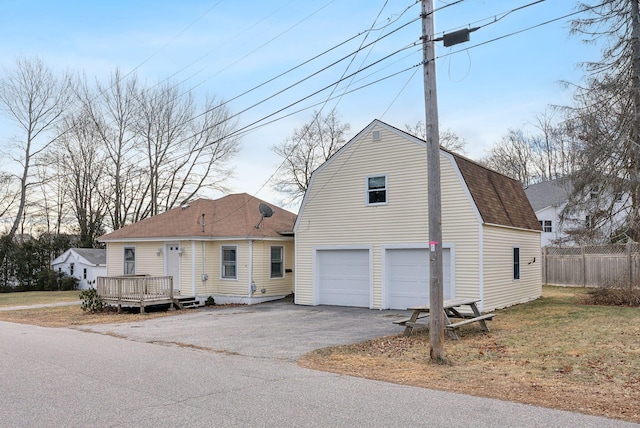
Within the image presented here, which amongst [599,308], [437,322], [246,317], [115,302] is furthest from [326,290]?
[437,322]

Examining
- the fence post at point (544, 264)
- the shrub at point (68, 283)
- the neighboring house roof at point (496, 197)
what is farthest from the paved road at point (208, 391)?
the shrub at point (68, 283)

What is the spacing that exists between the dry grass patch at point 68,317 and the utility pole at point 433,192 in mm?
10677

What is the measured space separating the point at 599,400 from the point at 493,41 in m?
7.24

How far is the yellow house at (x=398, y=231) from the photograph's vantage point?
52.7ft

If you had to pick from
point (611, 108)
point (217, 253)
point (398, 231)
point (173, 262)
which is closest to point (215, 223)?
point (217, 253)

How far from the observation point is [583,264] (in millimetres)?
25031

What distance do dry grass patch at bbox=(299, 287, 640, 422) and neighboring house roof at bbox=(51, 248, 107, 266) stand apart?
2736cm

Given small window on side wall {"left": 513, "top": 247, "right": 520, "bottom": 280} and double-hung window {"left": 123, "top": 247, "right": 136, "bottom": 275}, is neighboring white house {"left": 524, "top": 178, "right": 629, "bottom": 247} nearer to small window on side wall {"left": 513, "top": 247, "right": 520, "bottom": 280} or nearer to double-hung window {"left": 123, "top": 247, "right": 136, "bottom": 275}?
small window on side wall {"left": 513, "top": 247, "right": 520, "bottom": 280}

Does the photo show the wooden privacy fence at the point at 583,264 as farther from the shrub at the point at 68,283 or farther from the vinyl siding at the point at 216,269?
the shrub at the point at 68,283

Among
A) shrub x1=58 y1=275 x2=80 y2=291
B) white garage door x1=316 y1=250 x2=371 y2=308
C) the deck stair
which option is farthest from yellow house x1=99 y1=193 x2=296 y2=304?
shrub x1=58 y1=275 x2=80 y2=291

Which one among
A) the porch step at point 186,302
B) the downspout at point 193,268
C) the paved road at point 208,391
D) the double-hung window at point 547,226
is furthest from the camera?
the double-hung window at point 547,226

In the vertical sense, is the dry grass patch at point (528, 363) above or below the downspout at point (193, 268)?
below

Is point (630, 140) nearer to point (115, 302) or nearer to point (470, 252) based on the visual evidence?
point (470, 252)

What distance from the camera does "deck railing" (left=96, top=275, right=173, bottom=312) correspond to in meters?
18.9
